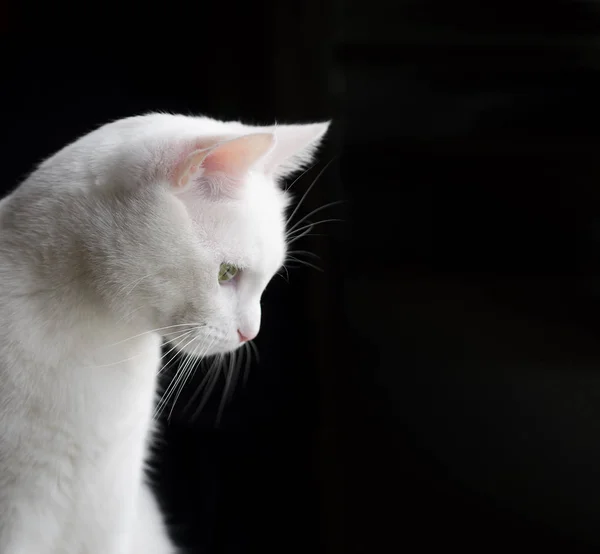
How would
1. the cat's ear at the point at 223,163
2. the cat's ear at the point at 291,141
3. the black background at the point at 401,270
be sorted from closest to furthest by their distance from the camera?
the cat's ear at the point at 223,163 → the cat's ear at the point at 291,141 → the black background at the point at 401,270

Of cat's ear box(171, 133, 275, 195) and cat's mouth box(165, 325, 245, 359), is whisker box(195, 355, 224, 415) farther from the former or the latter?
cat's ear box(171, 133, 275, 195)

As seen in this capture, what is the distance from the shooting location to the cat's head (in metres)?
0.78

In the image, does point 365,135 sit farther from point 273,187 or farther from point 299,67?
point 273,187

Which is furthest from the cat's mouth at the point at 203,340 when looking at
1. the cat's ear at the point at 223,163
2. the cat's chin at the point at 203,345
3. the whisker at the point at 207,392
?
the whisker at the point at 207,392

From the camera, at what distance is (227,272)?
84cm

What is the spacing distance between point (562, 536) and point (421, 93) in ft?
2.34

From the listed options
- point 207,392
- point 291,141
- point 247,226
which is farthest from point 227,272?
point 207,392

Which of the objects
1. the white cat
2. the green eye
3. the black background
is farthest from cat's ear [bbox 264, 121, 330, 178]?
the black background

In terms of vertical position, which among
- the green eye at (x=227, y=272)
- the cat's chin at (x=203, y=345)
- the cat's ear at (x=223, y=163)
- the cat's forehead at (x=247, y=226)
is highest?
the cat's ear at (x=223, y=163)

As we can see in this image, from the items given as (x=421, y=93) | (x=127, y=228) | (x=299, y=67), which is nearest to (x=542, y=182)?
(x=421, y=93)

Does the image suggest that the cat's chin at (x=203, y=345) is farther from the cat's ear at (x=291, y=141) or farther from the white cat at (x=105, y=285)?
the cat's ear at (x=291, y=141)

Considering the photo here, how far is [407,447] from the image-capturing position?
129 centimetres

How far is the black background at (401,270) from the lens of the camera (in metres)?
1.17

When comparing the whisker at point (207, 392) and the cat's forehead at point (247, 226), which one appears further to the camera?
the whisker at point (207, 392)
